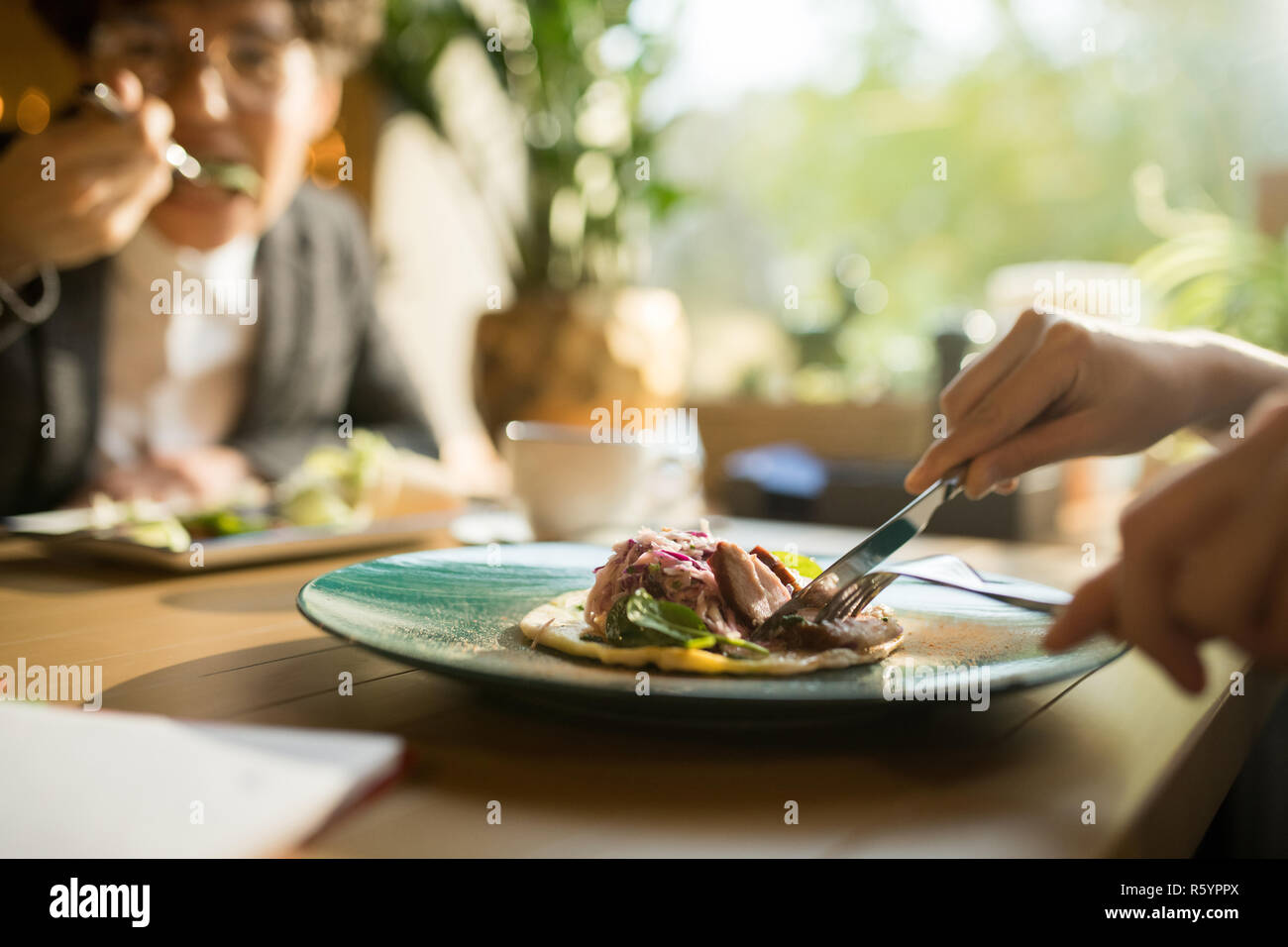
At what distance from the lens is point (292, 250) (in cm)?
247

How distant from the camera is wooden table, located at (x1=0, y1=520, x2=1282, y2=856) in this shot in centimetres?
46

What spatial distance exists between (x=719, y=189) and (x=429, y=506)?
3497mm

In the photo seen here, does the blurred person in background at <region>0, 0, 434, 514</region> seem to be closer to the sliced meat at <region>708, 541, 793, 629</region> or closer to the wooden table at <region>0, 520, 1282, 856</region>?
the wooden table at <region>0, 520, 1282, 856</region>

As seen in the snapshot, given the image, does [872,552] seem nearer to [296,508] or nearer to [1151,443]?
[1151,443]

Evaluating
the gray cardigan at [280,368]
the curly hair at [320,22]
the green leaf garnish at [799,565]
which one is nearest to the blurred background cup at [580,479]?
Result: the green leaf garnish at [799,565]

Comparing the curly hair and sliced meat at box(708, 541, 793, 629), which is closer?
sliced meat at box(708, 541, 793, 629)

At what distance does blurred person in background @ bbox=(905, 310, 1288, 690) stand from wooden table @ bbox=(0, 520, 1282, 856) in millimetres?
97

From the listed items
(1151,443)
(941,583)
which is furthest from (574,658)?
(1151,443)

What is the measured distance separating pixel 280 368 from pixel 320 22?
2.76 ft

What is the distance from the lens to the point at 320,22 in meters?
2.29

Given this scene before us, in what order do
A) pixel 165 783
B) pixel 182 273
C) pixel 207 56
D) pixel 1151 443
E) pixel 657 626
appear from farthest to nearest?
1. pixel 182 273
2. pixel 207 56
3. pixel 1151 443
4. pixel 657 626
5. pixel 165 783

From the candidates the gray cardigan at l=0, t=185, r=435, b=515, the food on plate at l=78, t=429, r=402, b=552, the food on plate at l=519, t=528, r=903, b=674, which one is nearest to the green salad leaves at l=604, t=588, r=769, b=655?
the food on plate at l=519, t=528, r=903, b=674
